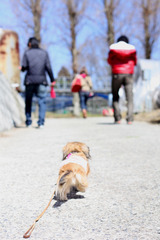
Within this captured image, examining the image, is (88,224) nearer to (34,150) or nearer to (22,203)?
(22,203)

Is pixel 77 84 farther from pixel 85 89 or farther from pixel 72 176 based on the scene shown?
pixel 72 176

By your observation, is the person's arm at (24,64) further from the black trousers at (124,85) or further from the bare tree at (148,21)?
the bare tree at (148,21)

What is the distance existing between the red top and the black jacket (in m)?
1.47

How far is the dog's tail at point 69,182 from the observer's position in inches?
78.0

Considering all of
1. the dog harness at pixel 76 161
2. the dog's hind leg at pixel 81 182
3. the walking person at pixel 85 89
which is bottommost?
the walking person at pixel 85 89

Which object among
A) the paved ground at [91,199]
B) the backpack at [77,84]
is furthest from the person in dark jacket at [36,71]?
the backpack at [77,84]

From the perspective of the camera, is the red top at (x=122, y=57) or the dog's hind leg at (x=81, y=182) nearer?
the dog's hind leg at (x=81, y=182)

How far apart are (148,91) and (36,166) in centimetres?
1251

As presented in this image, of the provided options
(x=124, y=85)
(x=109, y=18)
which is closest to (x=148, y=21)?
(x=109, y=18)

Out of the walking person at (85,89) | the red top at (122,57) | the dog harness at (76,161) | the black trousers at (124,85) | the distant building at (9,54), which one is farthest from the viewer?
the walking person at (85,89)

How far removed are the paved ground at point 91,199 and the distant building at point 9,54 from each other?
6.38 metres

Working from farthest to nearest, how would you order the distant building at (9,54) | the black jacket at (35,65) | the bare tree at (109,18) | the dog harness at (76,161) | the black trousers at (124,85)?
the bare tree at (109,18) → the distant building at (9,54) → the black trousers at (124,85) → the black jacket at (35,65) → the dog harness at (76,161)

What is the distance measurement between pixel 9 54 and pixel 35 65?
3.04 metres

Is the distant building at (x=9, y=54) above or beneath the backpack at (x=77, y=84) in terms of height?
above
